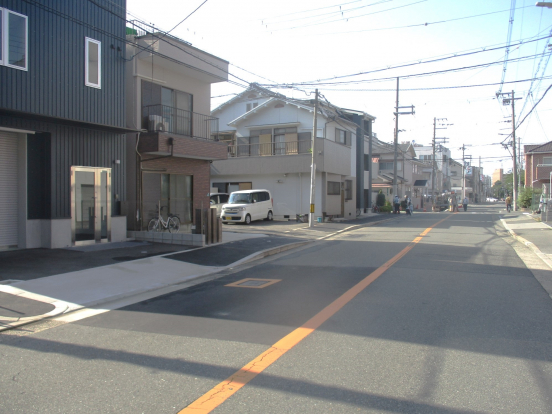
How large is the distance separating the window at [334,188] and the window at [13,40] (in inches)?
827

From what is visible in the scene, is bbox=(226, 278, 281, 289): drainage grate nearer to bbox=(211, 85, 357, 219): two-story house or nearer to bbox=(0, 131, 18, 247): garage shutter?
bbox=(0, 131, 18, 247): garage shutter

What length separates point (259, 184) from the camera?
1176 inches

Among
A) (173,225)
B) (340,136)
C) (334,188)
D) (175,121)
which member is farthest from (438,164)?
(173,225)

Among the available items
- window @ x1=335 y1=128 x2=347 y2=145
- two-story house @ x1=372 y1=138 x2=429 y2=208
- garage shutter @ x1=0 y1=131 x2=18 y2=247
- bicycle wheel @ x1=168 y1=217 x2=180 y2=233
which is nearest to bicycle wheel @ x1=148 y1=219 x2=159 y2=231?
bicycle wheel @ x1=168 y1=217 x2=180 y2=233

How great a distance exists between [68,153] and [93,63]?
2.92 m

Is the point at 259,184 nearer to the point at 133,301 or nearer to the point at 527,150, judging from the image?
the point at 133,301

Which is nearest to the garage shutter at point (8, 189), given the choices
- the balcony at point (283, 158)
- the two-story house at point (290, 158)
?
the two-story house at point (290, 158)

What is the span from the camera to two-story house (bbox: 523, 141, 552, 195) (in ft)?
145

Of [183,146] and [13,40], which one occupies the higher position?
[13,40]

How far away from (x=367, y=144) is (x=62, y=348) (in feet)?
122

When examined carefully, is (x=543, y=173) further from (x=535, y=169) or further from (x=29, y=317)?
(x=29, y=317)

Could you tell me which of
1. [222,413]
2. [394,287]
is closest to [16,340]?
[222,413]

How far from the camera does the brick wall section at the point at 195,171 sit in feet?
57.5

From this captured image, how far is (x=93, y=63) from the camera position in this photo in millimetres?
13211
